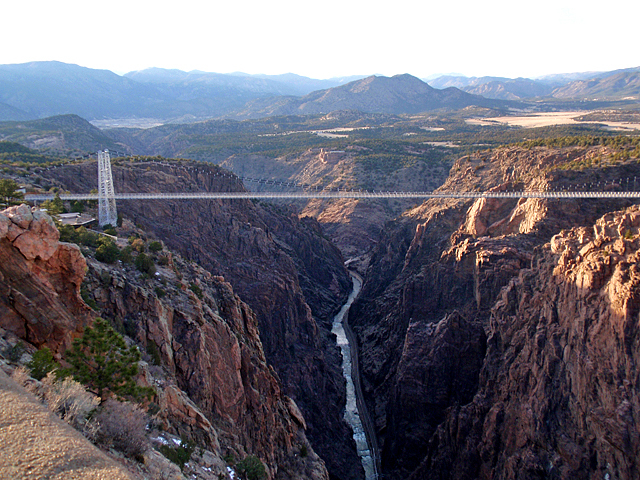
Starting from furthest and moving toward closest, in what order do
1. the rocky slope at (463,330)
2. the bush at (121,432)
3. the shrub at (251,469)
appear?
the rocky slope at (463,330), the shrub at (251,469), the bush at (121,432)

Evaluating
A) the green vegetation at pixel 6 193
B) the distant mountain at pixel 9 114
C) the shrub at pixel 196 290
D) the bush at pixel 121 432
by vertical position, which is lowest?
the shrub at pixel 196 290

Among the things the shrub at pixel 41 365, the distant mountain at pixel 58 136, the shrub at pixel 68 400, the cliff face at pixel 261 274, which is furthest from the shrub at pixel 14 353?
the distant mountain at pixel 58 136

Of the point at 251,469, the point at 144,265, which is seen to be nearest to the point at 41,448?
the point at 251,469

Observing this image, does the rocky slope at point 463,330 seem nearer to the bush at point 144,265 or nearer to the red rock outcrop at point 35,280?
the bush at point 144,265

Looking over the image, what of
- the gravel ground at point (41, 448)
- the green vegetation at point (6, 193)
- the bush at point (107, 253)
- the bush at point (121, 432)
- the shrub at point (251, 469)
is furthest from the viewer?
the green vegetation at point (6, 193)

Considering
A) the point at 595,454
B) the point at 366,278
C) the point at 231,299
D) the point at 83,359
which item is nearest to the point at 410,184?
the point at 366,278

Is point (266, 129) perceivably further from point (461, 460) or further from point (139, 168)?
point (461, 460)
